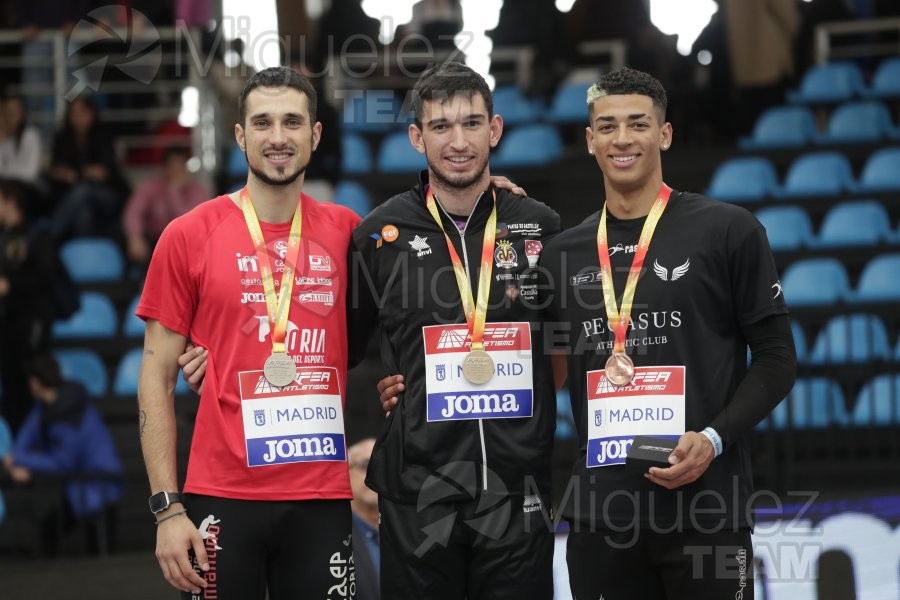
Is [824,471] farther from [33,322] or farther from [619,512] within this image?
[33,322]

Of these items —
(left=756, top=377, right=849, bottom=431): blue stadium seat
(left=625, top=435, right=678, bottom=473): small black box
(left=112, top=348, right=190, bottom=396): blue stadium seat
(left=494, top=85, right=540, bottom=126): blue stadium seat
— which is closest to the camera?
(left=625, top=435, right=678, bottom=473): small black box

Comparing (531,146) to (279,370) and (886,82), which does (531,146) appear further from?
(279,370)

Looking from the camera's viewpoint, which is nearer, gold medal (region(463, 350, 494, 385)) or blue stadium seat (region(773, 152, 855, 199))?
gold medal (region(463, 350, 494, 385))

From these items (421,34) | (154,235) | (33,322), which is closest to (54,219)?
(154,235)

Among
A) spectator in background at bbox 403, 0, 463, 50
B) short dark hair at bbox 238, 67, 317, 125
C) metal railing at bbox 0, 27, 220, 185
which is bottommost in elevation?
short dark hair at bbox 238, 67, 317, 125

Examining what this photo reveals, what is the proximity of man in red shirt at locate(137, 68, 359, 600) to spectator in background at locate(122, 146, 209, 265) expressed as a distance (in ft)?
20.4

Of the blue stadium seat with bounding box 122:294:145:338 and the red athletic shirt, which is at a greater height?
the red athletic shirt

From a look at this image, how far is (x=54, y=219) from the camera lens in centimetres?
1045

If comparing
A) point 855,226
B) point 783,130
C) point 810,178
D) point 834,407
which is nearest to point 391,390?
point 834,407

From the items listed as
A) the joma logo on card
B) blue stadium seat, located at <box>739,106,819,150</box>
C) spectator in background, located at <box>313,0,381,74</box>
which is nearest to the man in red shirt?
the joma logo on card

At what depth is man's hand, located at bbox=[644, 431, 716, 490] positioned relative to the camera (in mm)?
3500

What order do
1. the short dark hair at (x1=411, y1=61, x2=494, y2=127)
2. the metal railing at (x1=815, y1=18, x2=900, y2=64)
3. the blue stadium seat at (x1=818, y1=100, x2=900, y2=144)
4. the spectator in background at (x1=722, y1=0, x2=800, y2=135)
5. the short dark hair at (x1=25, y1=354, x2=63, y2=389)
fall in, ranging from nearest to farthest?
the short dark hair at (x1=411, y1=61, x2=494, y2=127), the short dark hair at (x1=25, y1=354, x2=63, y2=389), the blue stadium seat at (x1=818, y1=100, x2=900, y2=144), the spectator in background at (x1=722, y1=0, x2=800, y2=135), the metal railing at (x1=815, y1=18, x2=900, y2=64)

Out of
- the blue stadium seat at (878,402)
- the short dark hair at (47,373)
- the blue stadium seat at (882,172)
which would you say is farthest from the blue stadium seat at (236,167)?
the blue stadium seat at (878,402)

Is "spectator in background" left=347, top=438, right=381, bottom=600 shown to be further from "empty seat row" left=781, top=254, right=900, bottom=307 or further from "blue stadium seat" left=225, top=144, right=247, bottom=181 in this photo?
"blue stadium seat" left=225, top=144, right=247, bottom=181
